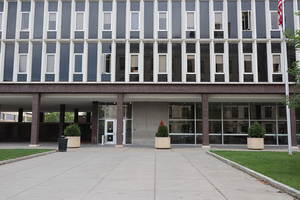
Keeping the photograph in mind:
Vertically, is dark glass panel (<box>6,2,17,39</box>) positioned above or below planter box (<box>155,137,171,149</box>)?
above

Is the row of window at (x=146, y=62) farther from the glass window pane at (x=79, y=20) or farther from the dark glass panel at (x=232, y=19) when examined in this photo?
the glass window pane at (x=79, y=20)

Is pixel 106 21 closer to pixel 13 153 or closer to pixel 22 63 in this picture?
pixel 22 63

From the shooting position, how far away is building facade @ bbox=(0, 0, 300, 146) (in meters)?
23.4

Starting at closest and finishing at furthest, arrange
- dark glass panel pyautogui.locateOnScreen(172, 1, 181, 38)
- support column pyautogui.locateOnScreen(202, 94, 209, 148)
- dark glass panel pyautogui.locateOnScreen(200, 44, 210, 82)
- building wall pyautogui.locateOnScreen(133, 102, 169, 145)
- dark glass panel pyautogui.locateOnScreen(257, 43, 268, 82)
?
support column pyautogui.locateOnScreen(202, 94, 209, 148) < dark glass panel pyautogui.locateOnScreen(257, 43, 268, 82) < dark glass panel pyautogui.locateOnScreen(200, 44, 210, 82) < dark glass panel pyautogui.locateOnScreen(172, 1, 181, 38) < building wall pyautogui.locateOnScreen(133, 102, 169, 145)

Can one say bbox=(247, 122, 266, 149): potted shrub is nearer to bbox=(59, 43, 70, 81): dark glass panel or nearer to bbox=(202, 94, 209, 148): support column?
bbox=(202, 94, 209, 148): support column

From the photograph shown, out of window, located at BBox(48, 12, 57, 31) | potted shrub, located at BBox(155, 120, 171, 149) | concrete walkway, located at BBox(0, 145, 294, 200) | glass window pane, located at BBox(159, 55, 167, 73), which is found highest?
window, located at BBox(48, 12, 57, 31)

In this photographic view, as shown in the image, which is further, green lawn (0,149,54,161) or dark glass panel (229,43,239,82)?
dark glass panel (229,43,239,82)

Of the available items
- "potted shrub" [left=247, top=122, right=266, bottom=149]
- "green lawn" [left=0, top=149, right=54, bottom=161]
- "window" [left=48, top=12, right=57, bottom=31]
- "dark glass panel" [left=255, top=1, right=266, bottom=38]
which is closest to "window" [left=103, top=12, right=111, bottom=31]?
"window" [left=48, top=12, right=57, bottom=31]

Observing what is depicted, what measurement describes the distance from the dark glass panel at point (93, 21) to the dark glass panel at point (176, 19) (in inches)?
262

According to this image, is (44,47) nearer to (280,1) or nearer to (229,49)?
(229,49)

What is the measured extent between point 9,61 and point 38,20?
4.36 metres

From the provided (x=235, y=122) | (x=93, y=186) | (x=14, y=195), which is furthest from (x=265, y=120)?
(x=14, y=195)

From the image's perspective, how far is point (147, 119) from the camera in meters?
26.4

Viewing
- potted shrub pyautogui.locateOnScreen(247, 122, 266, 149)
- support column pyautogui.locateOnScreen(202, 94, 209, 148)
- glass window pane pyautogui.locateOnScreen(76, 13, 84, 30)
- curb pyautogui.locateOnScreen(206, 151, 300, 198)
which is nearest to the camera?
curb pyautogui.locateOnScreen(206, 151, 300, 198)
